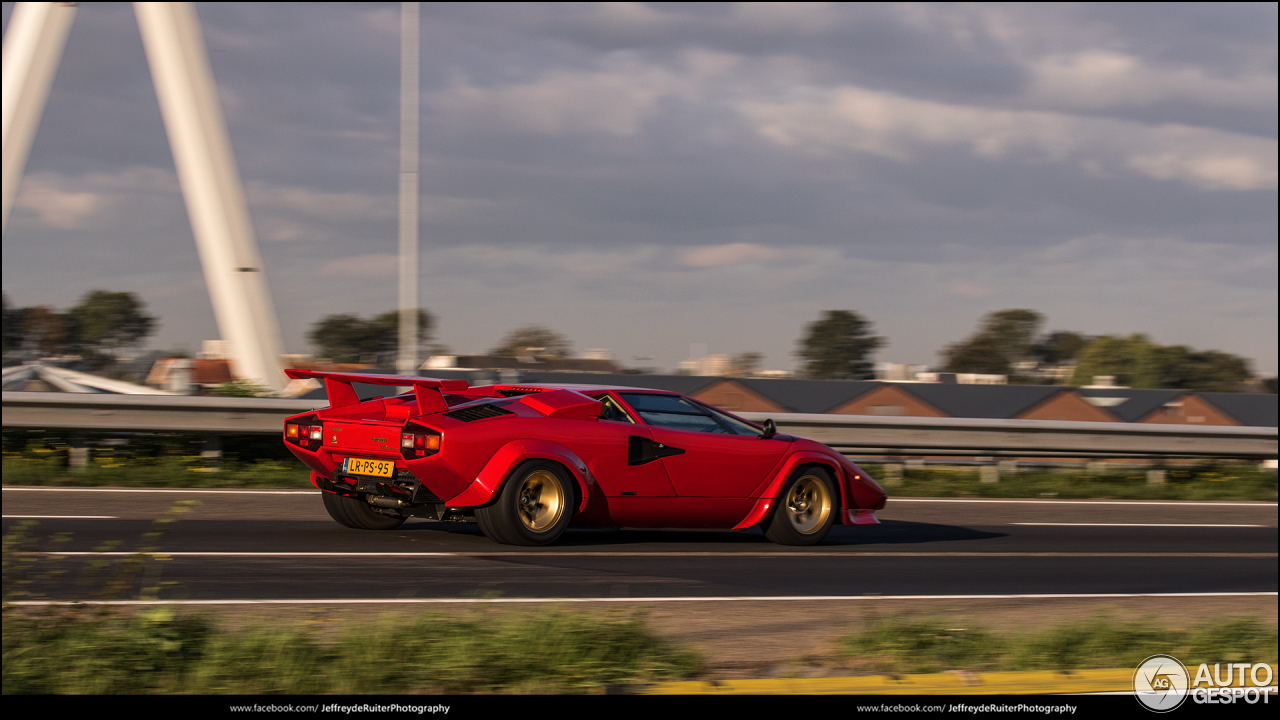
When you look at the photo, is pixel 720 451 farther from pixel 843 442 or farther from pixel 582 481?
pixel 843 442

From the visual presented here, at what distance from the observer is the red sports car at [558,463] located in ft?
26.5

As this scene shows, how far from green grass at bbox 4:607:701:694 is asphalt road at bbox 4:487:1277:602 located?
0.63 meters

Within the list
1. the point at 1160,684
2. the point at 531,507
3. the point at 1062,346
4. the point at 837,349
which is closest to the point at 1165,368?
the point at 1062,346

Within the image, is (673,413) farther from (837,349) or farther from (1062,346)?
(1062,346)

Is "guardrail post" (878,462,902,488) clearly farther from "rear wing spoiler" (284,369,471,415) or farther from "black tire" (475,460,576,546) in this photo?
"rear wing spoiler" (284,369,471,415)

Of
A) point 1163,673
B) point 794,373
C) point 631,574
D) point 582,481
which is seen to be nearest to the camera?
point 1163,673

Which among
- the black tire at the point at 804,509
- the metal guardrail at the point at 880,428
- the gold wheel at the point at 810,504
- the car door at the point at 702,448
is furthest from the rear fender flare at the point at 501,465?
the metal guardrail at the point at 880,428

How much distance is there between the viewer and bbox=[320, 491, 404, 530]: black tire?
9133mm

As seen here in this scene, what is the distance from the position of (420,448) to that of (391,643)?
318cm

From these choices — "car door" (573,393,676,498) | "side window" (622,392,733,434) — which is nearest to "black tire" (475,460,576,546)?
"car door" (573,393,676,498)

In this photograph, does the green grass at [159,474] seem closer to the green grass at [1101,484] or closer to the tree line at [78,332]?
the tree line at [78,332]

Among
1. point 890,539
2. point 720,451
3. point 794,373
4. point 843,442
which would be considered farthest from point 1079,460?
point 720,451

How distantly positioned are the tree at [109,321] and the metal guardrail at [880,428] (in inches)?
75.0
